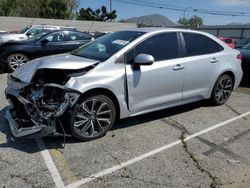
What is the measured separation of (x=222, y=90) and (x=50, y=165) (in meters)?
4.19

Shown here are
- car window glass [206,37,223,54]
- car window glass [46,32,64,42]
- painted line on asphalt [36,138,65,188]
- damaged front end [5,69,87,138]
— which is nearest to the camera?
painted line on asphalt [36,138,65,188]

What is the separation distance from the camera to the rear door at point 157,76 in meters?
4.98

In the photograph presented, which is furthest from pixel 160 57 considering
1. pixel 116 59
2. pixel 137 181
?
pixel 137 181

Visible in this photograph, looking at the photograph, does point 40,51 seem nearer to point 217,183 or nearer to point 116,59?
point 116,59

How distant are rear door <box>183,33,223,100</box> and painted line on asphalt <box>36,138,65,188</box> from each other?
2.71 m

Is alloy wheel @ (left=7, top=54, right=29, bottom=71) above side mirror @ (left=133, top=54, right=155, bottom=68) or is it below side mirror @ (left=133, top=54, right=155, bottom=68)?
below

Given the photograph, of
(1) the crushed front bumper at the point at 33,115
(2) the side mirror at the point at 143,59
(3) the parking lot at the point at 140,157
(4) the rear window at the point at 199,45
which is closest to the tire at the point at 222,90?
(4) the rear window at the point at 199,45

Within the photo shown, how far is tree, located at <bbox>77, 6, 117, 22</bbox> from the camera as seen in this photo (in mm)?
71750

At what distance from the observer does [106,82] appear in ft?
15.3

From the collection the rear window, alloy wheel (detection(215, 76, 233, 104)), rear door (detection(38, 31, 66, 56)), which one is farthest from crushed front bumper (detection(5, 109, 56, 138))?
rear door (detection(38, 31, 66, 56))

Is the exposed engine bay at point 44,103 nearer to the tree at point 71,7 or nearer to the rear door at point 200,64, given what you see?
the rear door at point 200,64

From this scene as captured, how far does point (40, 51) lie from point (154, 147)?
6.81 meters

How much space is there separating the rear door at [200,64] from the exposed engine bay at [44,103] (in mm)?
2054

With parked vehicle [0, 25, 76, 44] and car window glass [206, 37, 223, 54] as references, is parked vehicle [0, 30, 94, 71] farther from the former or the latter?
car window glass [206, 37, 223, 54]
